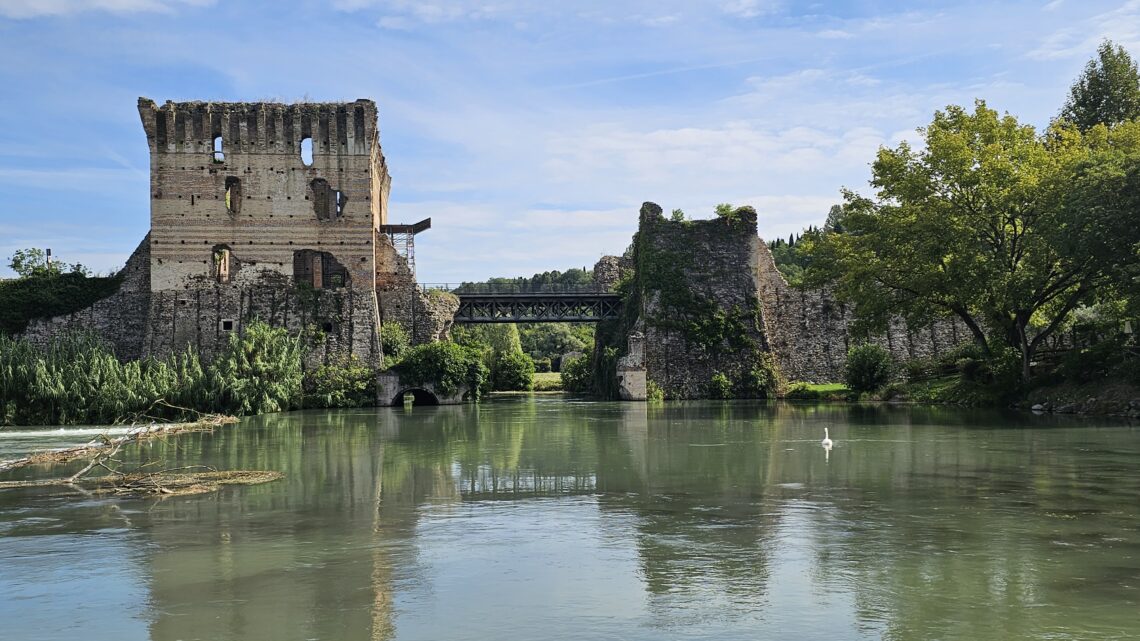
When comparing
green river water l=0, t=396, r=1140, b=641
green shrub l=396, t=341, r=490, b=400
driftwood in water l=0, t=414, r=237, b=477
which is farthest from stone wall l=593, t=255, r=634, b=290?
green river water l=0, t=396, r=1140, b=641

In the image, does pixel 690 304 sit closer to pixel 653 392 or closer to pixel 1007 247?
pixel 653 392

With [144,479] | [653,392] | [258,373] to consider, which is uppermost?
[258,373]

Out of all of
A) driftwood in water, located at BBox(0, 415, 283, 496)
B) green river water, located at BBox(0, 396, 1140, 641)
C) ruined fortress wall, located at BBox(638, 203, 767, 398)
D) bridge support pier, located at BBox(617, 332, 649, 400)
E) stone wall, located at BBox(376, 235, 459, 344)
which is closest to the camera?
green river water, located at BBox(0, 396, 1140, 641)

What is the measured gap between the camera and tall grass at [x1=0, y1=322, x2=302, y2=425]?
31062mm

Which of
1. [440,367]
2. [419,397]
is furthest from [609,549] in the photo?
[419,397]

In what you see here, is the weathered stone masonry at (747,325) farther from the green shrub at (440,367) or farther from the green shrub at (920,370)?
the green shrub at (440,367)

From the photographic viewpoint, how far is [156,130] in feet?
140

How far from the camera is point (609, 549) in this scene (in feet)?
31.4

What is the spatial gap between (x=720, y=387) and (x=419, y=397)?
1354cm

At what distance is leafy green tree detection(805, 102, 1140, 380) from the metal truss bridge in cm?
1979

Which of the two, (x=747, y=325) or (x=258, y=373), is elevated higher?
(x=747, y=325)

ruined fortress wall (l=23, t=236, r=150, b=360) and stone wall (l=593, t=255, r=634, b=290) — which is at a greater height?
stone wall (l=593, t=255, r=634, b=290)

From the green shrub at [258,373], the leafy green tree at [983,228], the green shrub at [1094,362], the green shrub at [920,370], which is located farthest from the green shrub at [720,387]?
A: the green shrub at [258,373]

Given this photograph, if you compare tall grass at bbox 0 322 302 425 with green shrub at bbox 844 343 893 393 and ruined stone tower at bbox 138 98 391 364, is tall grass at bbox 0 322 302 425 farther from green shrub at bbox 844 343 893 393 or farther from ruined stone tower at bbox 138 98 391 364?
green shrub at bbox 844 343 893 393
